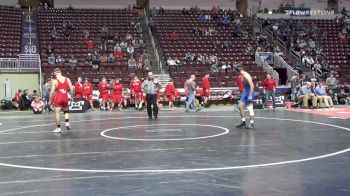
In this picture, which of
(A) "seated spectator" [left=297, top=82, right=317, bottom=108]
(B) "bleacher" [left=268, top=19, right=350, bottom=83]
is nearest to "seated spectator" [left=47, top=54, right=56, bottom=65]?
(A) "seated spectator" [left=297, top=82, right=317, bottom=108]

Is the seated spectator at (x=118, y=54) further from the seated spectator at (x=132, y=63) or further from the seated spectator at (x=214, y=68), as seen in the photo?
the seated spectator at (x=214, y=68)

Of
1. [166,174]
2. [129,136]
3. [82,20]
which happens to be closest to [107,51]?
[82,20]

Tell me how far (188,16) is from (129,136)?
25019mm

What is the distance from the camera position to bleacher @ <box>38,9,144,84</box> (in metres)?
25.8

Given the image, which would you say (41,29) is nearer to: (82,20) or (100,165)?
(82,20)

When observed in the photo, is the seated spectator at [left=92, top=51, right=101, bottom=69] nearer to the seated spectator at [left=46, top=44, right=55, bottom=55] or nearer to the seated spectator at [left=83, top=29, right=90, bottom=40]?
the seated spectator at [left=46, top=44, right=55, bottom=55]

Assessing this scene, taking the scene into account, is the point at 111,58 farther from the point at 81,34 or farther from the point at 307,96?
the point at 307,96

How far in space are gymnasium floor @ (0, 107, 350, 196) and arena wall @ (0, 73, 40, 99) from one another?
1233 cm

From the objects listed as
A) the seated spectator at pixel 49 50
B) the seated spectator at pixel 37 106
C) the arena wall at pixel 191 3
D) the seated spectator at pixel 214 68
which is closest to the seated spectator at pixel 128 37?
the seated spectator at pixel 49 50

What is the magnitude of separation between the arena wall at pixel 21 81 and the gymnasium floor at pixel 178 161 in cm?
1233

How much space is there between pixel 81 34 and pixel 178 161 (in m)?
23.8

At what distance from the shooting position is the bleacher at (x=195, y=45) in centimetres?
2697

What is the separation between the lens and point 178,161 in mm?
7535

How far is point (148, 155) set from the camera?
8.16 meters
